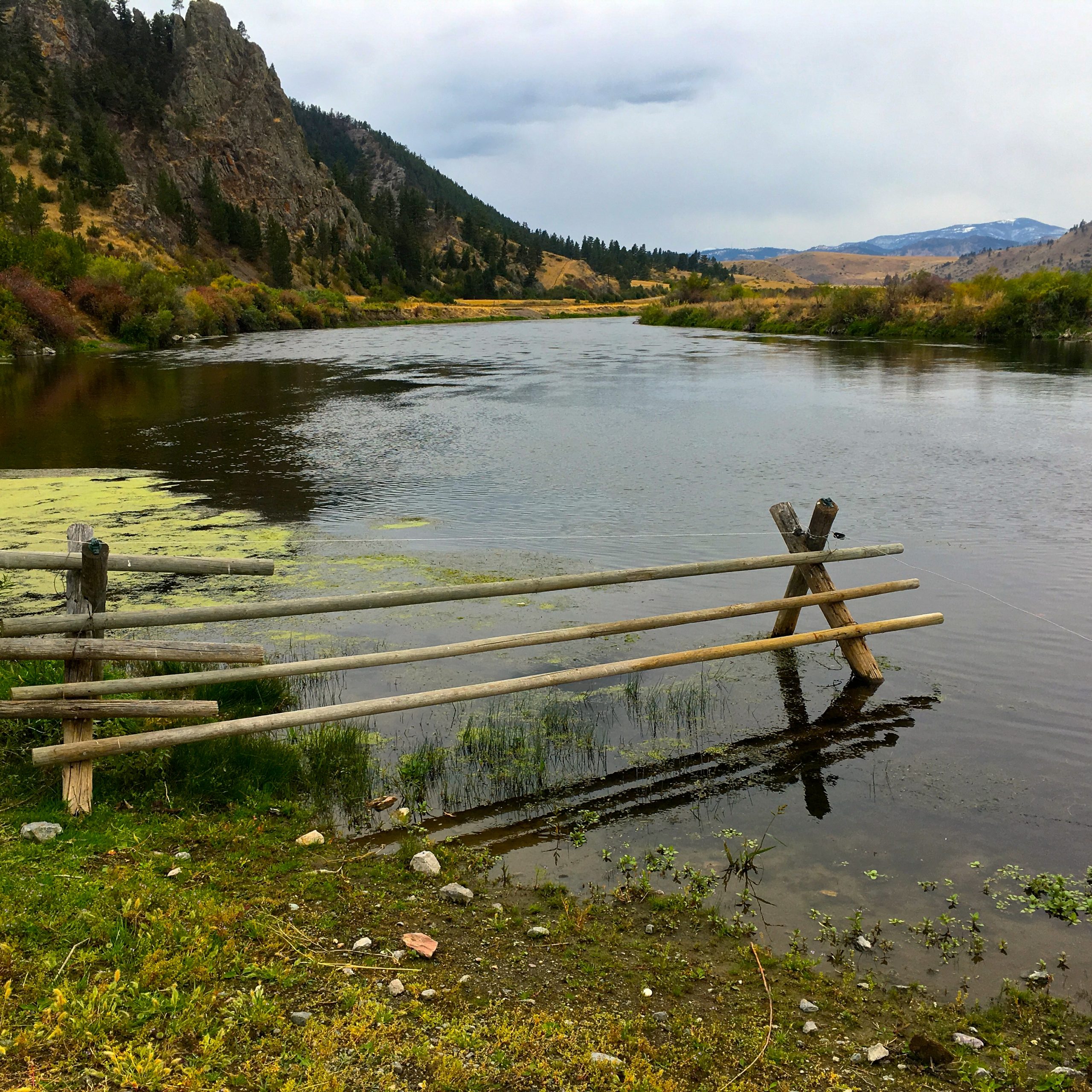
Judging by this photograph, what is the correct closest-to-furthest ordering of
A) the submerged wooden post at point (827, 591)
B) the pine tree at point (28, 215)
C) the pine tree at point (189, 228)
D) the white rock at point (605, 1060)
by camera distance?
the white rock at point (605, 1060) → the submerged wooden post at point (827, 591) → the pine tree at point (28, 215) → the pine tree at point (189, 228)

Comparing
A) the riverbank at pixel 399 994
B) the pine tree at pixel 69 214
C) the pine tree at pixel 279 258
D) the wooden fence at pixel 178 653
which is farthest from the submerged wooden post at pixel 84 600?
the pine tree at pixel 279 258

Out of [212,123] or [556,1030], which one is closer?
[556,1030]

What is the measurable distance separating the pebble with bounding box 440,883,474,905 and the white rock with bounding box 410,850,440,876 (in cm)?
23

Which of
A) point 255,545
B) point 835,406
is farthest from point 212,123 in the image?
point 255,545

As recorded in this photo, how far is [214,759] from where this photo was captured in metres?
6.11

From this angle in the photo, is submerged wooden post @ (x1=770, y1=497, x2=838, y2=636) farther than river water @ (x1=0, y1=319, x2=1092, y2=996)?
Yes

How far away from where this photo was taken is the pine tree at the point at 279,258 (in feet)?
365

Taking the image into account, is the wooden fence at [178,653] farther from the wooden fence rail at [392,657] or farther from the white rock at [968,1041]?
the white rock at [968,1041]

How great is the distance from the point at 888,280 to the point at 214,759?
66.4 m

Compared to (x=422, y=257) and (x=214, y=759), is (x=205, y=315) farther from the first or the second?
(x=422, y=257)

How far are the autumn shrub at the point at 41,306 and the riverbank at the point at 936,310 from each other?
49.1 meters

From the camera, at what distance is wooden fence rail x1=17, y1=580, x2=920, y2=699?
18.0 ft

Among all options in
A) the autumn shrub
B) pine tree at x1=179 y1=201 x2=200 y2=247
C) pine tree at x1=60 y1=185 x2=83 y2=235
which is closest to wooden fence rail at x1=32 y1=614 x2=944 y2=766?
the autumn shrub

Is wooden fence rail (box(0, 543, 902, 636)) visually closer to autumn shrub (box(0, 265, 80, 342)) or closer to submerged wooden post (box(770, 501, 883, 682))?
submerged wooden post (box(770, 501, 883, 682))
